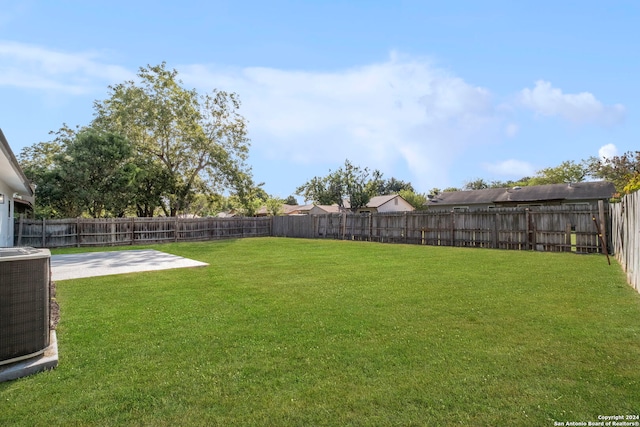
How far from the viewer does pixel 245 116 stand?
25.9 m

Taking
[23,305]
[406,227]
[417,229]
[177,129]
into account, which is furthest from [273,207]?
[23,305]

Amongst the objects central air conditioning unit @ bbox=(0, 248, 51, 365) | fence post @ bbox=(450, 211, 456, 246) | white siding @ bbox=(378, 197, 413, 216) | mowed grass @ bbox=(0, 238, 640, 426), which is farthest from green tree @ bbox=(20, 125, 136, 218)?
white siding @ bbox=(378, 197, 413, 216)

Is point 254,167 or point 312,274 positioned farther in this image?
point 254,167

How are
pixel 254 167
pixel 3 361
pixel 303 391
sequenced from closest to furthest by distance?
1. pixel 303 391
2. pixel 3 361
3. pixel 254 167

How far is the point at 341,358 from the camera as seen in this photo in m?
3.06

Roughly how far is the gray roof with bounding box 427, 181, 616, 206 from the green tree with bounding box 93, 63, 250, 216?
18.9 meters

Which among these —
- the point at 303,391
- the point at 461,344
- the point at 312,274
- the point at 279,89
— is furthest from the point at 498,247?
the point at 303,391

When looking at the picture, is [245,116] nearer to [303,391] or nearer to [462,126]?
[462,126]

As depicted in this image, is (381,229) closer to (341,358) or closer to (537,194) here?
(341,358)

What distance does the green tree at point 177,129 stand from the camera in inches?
883

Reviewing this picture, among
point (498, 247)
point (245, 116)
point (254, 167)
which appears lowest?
point (498, 247)

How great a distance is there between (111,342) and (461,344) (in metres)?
3.47

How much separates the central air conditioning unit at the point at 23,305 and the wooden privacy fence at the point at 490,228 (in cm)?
1193

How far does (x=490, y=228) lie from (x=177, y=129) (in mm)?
19677
